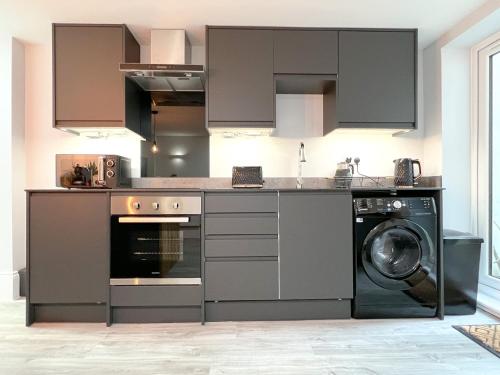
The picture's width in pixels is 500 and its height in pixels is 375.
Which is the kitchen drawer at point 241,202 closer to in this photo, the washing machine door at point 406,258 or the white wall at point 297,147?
the white wall at point 297,147

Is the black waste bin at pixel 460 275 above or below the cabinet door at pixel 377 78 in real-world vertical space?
below

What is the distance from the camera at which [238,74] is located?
266 centimetres

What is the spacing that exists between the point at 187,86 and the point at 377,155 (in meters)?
1.89

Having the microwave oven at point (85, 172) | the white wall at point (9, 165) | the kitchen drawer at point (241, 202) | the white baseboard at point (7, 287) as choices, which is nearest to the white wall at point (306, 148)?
the kitchen drawer at point (241, 202)

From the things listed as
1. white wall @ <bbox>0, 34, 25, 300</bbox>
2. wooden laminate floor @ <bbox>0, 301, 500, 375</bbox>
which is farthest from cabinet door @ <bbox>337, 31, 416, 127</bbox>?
white wall @ <bbox>0, 34, 25, 300</bbox>

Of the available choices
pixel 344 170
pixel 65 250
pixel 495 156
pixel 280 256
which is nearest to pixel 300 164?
pixel 344 170

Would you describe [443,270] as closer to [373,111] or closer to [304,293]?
[304,293]

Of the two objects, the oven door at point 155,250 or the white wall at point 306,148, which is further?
the white wall at point 306,148

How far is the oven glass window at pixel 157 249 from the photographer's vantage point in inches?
93.7

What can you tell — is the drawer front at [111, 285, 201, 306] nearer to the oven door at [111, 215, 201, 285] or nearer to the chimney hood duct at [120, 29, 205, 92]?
the oven door at [111, 215, 201, 285]

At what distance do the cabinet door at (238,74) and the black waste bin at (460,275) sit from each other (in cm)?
187

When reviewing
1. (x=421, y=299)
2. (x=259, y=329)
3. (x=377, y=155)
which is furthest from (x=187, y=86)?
(x=421, y=299)

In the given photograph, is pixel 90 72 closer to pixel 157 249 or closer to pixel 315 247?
pixel 157 249

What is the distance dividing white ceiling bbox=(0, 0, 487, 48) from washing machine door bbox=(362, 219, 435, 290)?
1612mm
